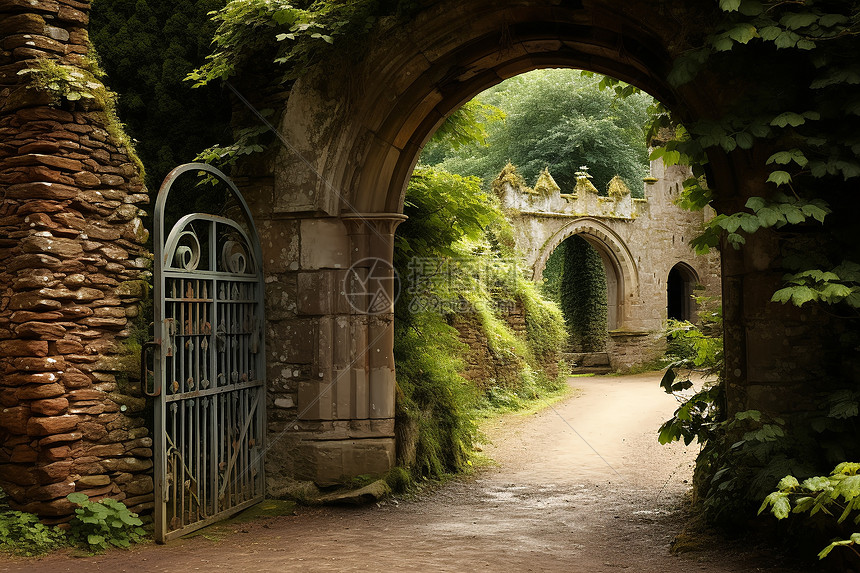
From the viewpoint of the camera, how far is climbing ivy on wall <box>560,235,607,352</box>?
888 inches

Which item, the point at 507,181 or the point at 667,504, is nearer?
the point at 667,504

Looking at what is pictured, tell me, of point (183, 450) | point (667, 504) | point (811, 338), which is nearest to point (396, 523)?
point (183, 450)

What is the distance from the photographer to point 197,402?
537 centimetres

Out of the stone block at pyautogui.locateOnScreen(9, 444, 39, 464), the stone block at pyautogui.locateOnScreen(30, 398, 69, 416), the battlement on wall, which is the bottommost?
the stone block at pyautogui.locateOnScreen(9, 444, 39, 464)

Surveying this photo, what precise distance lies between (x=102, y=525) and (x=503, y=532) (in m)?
2.73

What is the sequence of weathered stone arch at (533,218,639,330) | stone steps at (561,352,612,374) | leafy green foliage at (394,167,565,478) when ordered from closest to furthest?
leafy green foliage at (394,167,565,478) < stone steps at (561,352,612,374) < weathered stone arch at (533,218,639,330)

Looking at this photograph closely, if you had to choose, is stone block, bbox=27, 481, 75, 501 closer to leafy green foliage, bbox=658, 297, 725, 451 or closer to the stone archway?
leafy green foliage, bbox=658, 297, 725, 451

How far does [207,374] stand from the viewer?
18.9ft

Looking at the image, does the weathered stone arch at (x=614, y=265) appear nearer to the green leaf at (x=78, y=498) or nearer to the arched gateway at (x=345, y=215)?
the arched gateway at (x=345, y=215)

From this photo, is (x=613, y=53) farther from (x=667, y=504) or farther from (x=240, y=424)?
(x=240, y=424)

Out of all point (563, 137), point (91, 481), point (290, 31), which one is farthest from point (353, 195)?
point (563, 137)

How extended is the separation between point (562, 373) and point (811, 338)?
1157 centimetres

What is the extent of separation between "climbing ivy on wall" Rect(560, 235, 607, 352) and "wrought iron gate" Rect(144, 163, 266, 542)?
17161mm

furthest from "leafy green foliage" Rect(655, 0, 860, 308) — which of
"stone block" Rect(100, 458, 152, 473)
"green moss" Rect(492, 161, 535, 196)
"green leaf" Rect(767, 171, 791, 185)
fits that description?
"green moss" Rect(492, 161, 535, 196)
